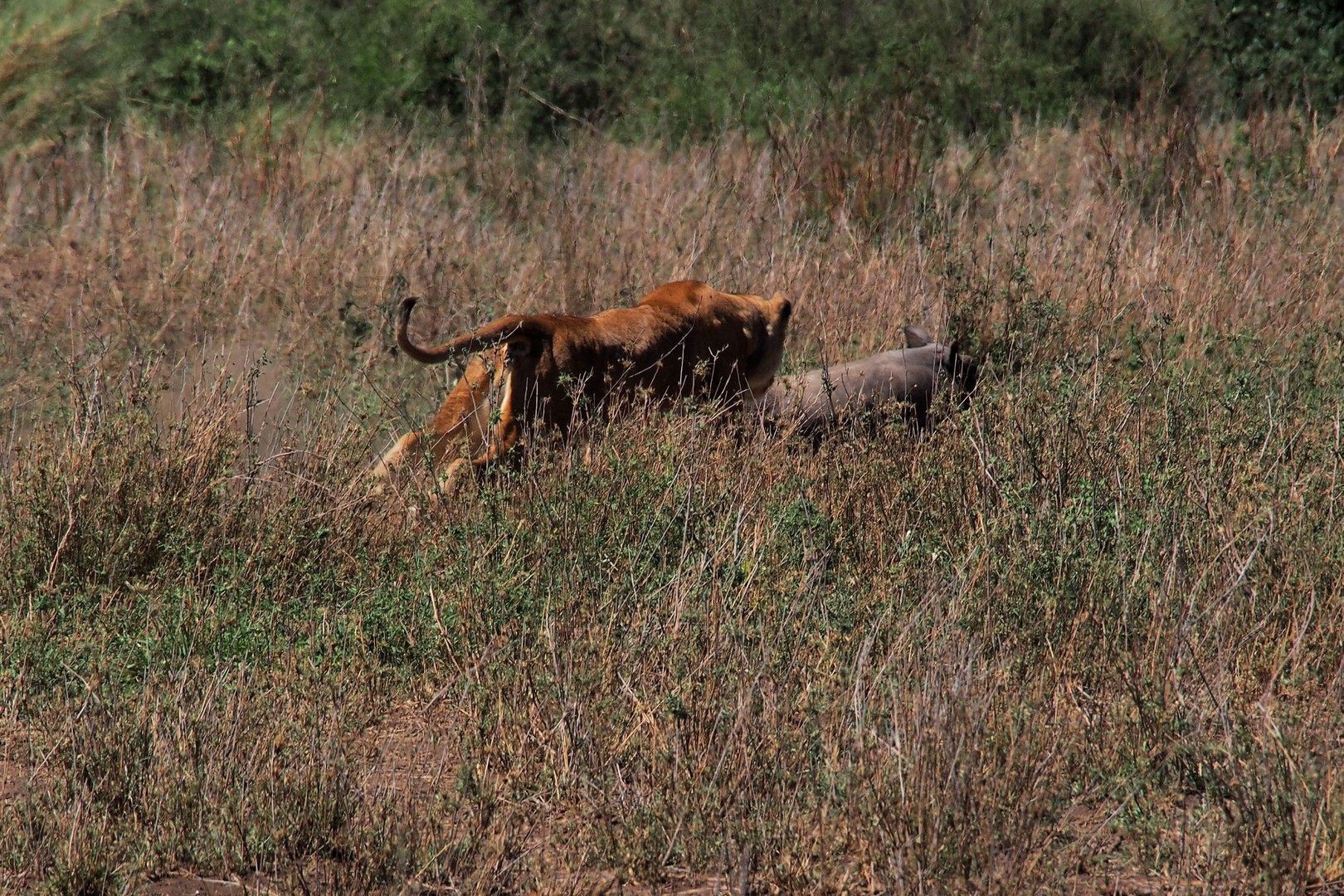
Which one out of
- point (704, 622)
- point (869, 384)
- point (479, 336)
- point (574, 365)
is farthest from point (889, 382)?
point (704, 622)

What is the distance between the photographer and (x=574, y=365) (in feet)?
16.8

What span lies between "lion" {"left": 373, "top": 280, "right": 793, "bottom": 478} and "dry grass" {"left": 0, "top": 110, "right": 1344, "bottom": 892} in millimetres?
212

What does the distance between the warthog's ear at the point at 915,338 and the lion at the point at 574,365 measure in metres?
0.92

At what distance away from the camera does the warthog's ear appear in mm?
6695

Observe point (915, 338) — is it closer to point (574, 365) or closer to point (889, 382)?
point (889, 382)

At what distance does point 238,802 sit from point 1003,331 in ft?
16.2

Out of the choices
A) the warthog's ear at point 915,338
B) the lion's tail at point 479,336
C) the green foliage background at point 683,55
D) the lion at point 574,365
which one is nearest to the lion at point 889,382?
the warthog's ear at point 915,338

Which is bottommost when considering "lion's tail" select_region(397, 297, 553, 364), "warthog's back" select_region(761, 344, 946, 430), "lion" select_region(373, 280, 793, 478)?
"warthog's back" select_region(761, 344, 946, 430)

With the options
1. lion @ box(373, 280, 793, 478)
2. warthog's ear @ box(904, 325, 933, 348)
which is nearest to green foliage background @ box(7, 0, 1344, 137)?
warthog's ear @ box(904, 325, 933, 348)

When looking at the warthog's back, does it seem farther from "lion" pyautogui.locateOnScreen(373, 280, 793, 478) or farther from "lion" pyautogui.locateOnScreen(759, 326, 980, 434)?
"lion" pyautogui.locateOnScreen(373, 280, 793, 478)

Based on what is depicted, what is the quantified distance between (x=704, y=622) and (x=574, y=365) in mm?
1868

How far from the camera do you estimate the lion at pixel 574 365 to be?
487 cm

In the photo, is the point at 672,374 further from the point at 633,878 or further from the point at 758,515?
the point at 633,878

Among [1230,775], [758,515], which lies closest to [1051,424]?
[758,515]
